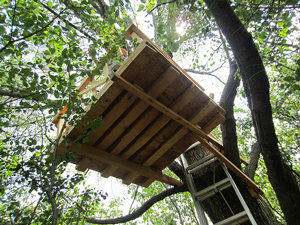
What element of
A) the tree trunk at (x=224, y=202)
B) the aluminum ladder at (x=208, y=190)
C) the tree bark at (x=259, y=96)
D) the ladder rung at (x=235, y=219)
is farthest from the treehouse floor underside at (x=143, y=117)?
the ladder rung at (x=235, y=219)

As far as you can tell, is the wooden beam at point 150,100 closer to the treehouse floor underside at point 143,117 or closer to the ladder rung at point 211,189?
the treehouse floor underside at point 143,117

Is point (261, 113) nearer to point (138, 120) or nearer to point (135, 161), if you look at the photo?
point (138, 120)

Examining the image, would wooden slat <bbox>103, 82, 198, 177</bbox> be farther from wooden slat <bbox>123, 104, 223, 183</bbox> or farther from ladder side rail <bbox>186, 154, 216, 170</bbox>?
ladder side rail <bbox>186, 154, 216, 170</bbox>

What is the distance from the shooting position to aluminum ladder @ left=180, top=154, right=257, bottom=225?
114 inches

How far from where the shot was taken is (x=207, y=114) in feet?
9.31

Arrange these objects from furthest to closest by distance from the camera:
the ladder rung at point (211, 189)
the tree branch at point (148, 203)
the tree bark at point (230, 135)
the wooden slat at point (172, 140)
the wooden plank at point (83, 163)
A: the tree branch at point (148, 203) → the tree bark at point (230, 135) → the ladder rung at point (211, 189) → the wooden plank at point (83, 163) → the wooden slat at point (172, 140)

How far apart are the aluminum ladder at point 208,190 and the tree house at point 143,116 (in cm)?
33

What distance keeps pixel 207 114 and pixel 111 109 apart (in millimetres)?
1274

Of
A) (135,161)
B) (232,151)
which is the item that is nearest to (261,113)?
(232,151)

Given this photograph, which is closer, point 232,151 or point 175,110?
point 175,110

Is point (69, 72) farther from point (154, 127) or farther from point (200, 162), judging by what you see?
point (200, 162)

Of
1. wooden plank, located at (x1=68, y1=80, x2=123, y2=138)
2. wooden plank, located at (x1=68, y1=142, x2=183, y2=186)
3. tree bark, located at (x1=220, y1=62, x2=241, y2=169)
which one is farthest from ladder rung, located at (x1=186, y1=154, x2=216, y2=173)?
wooden plank, located at (x1=68, y1=80, x2=123, y2=138)

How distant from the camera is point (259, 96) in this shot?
2.37 metres

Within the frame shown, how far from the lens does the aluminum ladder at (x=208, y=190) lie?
2.89m
